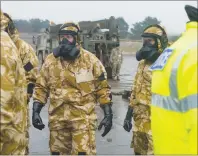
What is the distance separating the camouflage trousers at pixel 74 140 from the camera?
4891mm

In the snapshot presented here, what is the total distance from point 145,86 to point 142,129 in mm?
492

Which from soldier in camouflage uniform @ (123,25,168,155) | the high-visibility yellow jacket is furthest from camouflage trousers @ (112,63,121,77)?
the high-visibility yellow jacket

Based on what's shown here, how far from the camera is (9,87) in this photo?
300 centimetres

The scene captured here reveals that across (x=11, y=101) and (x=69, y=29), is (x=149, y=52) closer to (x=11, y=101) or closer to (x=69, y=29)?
(x=69, y=29)

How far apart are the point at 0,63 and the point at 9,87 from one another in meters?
0.16

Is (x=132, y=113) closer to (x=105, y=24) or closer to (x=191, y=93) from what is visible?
(x=191, y=93)

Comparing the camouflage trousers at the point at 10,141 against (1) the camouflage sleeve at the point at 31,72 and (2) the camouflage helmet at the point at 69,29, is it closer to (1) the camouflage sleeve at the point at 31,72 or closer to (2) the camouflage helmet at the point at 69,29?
(2) the camouflage helmet at the point at 69,29

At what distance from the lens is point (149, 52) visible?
17.6ft

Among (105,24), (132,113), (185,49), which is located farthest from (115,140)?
(105,24)

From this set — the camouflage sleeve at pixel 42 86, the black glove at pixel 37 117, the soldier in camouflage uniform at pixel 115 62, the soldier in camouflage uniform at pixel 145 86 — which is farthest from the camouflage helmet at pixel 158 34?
the soldier in camouflage uniform at pixel 115 62

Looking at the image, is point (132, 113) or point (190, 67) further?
point (132, 113)

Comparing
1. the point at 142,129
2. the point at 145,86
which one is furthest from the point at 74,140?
the point at 145,86

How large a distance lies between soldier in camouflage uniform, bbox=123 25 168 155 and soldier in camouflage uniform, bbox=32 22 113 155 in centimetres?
46

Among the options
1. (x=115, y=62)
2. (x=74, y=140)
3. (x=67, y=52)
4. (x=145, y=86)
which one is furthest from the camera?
(x=115, y=62)
